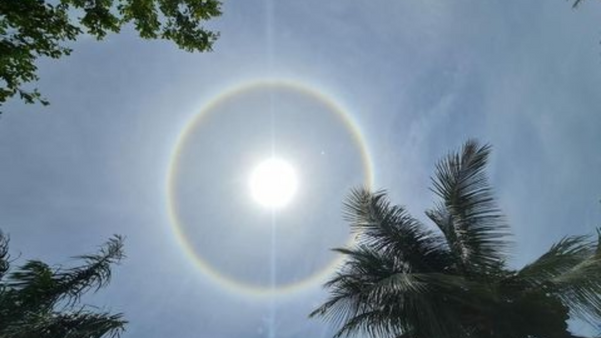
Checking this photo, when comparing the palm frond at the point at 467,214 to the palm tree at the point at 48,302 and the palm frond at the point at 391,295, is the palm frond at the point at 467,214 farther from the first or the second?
the palm tree at the point at 48,302

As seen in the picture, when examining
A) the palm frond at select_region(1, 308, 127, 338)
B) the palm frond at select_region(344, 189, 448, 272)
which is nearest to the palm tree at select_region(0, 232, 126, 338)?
the palm frond at select_region(1, 308, 127, 338)

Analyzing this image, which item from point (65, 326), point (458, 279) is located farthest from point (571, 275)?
point (65, 326)

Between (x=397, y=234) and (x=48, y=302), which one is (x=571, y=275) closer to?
(x=397, y=234)

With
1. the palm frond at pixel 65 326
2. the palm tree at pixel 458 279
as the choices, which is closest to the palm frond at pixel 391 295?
the palm tree at pixel 458 279

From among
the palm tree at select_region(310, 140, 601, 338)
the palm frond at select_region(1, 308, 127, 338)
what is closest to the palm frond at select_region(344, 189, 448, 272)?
the palm tree at select_region(310, 140, 601, 338)

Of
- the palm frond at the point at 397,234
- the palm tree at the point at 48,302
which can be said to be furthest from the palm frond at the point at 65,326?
the palm frond at the point at 397,234

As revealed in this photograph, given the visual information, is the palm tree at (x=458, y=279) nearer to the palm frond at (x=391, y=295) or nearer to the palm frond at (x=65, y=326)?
the palm frond at (x=391, y=295)

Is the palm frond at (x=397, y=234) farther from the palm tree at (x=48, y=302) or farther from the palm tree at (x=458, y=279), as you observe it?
the palm tree at (x=48, y=302)

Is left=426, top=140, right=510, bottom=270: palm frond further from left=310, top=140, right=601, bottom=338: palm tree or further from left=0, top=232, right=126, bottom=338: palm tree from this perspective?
left=0, top=232, right=126, bottom=338: palm tree

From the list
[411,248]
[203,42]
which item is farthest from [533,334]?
[203,42]

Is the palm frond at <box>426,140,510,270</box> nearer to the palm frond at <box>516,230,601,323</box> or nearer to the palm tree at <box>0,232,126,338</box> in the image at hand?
the palm frond at <box>516,230,601,323</box>

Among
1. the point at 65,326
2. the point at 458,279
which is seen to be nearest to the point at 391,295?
the point at 458,279

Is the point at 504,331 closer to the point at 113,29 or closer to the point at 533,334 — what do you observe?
the point at 533,334
